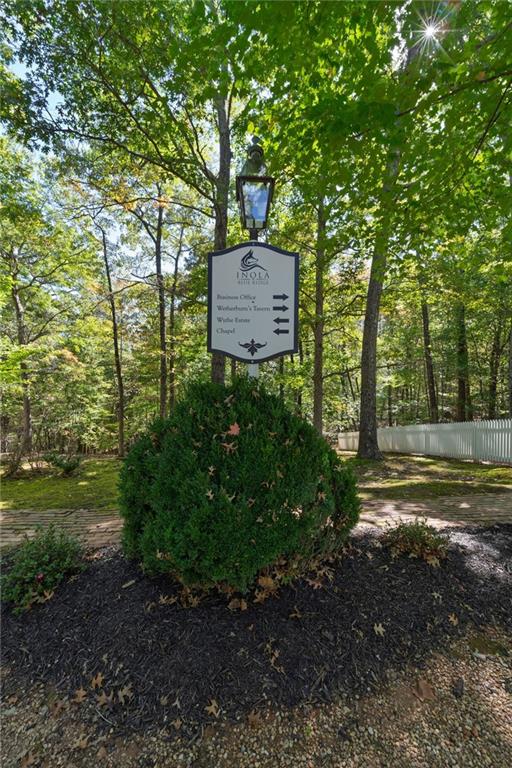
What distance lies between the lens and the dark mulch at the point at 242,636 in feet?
4.48

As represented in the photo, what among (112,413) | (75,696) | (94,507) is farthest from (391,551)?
(112,413)

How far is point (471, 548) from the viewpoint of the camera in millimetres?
2303

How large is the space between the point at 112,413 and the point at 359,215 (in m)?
15.5

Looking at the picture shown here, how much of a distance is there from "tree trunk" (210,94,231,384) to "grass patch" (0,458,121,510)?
6.51 ft

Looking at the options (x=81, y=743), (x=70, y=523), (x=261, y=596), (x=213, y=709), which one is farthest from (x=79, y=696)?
(x=70, y=523)

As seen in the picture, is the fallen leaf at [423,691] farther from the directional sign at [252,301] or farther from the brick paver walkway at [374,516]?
the directional sign at [252,301]

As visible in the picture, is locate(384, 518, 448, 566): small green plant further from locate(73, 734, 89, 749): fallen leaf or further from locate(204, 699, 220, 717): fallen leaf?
locate(73, 734, 89, 749): fallen leaf

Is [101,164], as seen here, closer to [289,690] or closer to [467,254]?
[467,254]

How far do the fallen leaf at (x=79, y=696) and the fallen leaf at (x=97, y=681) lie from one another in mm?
35

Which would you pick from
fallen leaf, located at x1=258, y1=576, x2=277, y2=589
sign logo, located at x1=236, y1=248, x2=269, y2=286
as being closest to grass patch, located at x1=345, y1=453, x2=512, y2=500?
fallen leaf, located at x1=258, y1=576, x2=277, y2=589

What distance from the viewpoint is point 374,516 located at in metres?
3.09

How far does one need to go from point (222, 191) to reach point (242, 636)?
178 inches

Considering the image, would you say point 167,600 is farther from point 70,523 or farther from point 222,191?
point 222,191

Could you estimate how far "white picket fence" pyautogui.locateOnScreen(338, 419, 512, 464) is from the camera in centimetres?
683
